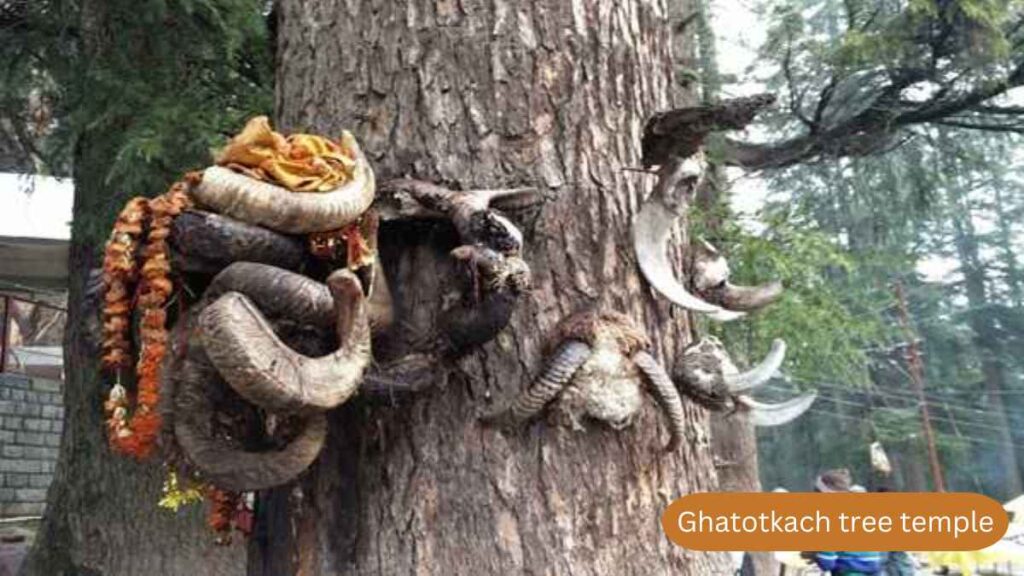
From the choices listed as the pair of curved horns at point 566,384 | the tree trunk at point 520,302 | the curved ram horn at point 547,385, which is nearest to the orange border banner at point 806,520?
the tree trunk at point 520,302

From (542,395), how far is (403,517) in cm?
26

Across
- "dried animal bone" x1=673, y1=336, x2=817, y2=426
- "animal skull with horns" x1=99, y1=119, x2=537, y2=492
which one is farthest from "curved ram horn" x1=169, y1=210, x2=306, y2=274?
"dried animal bone" x1=673, y1=336, x2=817, y2=426

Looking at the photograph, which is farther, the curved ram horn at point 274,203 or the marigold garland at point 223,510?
the marigold garland at point 223,510

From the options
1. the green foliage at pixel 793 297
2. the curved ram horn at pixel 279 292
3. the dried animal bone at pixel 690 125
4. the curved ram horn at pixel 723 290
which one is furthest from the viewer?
the green foliage at pixel 793 297

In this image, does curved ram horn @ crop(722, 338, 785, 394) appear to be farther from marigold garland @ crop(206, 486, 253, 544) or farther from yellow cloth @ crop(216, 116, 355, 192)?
marigold garland @ crop(206, 486, 253, 544)

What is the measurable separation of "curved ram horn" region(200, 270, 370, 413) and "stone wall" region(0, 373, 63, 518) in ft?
33.1

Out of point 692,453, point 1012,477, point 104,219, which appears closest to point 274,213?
point 692,453

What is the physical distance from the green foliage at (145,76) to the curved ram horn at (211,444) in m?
2.74

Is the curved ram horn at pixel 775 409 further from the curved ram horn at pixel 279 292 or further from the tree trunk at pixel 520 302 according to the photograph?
the curved ram horn at pixel 279 292

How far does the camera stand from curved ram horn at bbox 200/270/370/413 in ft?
3.26

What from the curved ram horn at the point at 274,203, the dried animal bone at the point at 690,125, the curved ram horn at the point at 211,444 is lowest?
the curved ram horn at the point at 211,444

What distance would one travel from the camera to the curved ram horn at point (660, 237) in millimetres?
1363

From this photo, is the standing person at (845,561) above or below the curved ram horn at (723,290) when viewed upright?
below

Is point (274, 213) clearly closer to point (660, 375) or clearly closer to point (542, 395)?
point (542, 395)
